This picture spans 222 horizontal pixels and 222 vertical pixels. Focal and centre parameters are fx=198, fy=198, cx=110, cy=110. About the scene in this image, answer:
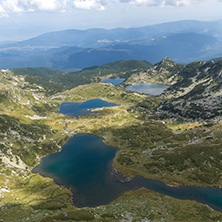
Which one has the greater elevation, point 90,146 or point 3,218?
point 3,218

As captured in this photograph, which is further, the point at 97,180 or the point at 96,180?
the point at 96,180

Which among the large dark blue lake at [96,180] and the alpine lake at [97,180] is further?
the large dark blue lake at [96,180]

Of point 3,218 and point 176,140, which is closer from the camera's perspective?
point 3,218

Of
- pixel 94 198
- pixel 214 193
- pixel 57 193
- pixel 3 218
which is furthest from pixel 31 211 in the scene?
pixel 214 193

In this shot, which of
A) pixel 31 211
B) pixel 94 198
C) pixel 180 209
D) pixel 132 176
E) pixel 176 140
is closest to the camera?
pixel 31 211

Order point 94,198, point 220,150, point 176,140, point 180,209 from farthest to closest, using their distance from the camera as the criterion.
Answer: point 176,140, point 220,150, point 94,198, point 180,209

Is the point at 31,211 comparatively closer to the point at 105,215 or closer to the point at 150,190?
the point at 105,215

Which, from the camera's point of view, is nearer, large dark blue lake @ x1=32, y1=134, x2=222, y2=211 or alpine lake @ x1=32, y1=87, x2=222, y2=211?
alpine lake @ x1=32, y1=87, x2=222, y2=211
